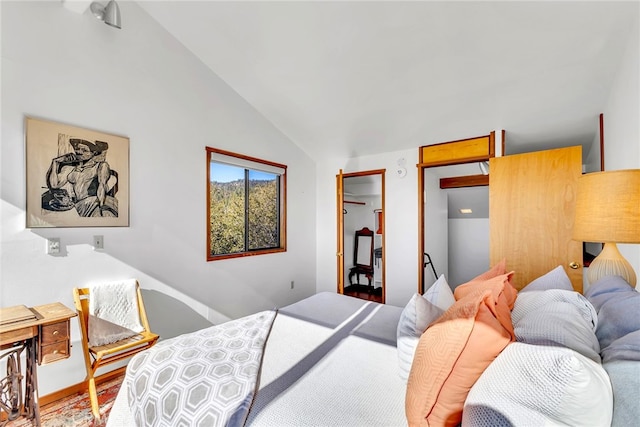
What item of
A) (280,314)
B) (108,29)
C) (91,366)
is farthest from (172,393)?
(108,29)

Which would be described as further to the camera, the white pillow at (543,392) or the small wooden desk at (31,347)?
the small wooden desk at (31,347)

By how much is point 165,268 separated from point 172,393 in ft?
5.81

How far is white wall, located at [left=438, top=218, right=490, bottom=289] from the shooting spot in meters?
4.70

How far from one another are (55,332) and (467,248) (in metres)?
5.21

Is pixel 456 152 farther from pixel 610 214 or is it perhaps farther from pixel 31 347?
pixel 31 347

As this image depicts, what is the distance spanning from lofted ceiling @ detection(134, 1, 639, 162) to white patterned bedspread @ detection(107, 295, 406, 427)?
226 centimetres

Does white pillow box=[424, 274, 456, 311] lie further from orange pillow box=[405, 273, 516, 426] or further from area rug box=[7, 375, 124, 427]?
area rug box=[7, 375, 124, 427]

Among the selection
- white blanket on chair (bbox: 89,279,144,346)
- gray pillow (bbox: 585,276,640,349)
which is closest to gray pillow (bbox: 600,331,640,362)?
gray pillow (bbox: 585,276,640,349)

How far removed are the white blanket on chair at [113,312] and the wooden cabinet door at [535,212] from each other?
11.4 feet

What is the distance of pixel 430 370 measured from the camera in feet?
3.13

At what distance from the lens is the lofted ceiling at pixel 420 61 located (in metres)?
1.94

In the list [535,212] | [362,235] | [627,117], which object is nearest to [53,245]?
[627,117]

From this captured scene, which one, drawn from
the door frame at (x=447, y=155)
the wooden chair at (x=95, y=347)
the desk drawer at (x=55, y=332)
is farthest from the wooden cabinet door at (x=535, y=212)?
the desk drawer at (x=55, y=332)

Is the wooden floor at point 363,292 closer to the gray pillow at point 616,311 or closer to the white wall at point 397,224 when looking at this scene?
the white wall at point 397,224
